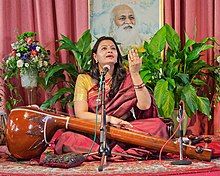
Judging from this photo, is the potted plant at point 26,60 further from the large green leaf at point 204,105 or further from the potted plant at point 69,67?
the large green leaf at point 204,105

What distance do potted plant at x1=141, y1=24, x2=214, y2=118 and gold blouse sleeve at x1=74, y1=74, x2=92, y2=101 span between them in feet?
1.94

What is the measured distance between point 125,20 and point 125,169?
1.93 metres

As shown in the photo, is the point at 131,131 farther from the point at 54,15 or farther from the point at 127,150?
the point at 54,15

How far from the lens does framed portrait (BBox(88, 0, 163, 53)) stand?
14.8ft

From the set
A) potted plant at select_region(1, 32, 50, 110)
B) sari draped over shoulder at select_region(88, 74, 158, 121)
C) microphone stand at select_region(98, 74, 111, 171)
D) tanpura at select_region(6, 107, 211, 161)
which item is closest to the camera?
microphone stand at select_region(98, 74, 111, 171)

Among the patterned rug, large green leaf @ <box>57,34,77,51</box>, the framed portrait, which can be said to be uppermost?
the framed portrait

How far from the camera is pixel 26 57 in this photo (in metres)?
4.12

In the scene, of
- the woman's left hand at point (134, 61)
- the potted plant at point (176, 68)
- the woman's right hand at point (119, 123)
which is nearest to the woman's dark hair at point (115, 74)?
the woman's right hand at point (119, 123)

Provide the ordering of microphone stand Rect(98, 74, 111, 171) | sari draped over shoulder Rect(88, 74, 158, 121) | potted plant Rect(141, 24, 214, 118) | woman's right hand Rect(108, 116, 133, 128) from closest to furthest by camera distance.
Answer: microphone stand Rect(98, 74, 111, 171), woman's right hand Rect(108, 116, 133, 128), sari draped over shoulder Rect(88, 74, 158, 121), potted plant Rect(141, 24, 214, 118)

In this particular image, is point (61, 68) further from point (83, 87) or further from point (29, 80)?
point (83, 87)

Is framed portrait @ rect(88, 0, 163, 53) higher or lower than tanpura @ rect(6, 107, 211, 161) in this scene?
higher

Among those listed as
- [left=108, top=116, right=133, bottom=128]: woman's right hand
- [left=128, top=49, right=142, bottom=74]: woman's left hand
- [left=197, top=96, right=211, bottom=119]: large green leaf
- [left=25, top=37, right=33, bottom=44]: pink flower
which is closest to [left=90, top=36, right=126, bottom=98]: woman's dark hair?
[left=108, top=116, right=133, bottom=128]: woman's right hand

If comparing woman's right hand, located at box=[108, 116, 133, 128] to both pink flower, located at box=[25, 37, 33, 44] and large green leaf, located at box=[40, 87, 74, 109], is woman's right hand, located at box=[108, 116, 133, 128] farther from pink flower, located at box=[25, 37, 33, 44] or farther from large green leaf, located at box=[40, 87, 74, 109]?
pink flower, located at box=[25, 37, 33, 44]

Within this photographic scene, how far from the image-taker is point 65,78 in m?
4.41
